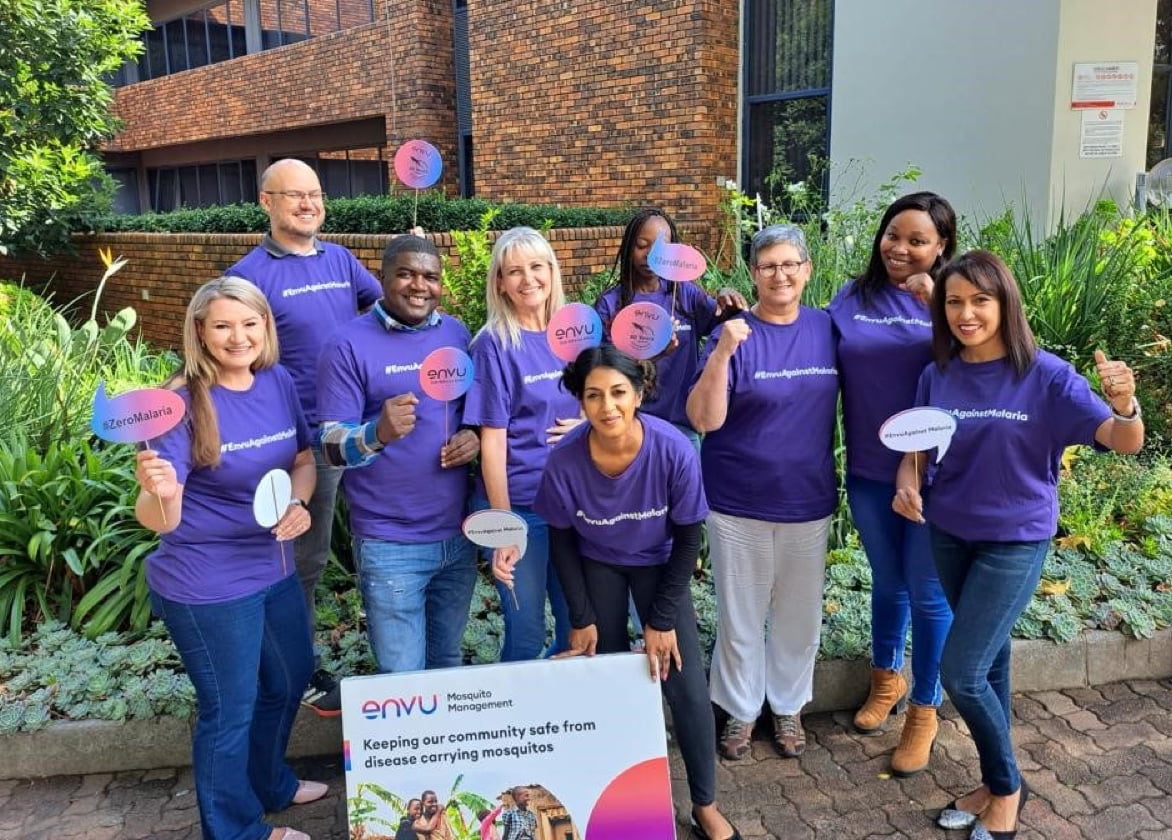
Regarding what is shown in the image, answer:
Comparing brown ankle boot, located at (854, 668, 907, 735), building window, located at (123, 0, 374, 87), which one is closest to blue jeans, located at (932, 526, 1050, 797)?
brown ankle boot, located at (854, 668, 907, 735)

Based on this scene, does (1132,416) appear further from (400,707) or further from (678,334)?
(400,707)

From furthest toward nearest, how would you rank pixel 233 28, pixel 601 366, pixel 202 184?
1. pixel 202 184
2. pixel 233 28
3. pixel 601 366

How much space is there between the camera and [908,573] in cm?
322

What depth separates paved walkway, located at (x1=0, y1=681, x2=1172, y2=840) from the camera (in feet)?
10.1

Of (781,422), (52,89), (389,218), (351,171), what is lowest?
(781,422)

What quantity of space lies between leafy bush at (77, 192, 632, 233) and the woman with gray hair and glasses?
4023 millimetres

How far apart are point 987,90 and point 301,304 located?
7.39m

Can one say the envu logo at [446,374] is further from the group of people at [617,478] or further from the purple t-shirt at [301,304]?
the purple t-shirt at [301,304]

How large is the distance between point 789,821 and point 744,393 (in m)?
1.47

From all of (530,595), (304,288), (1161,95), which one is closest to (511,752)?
(530,595)

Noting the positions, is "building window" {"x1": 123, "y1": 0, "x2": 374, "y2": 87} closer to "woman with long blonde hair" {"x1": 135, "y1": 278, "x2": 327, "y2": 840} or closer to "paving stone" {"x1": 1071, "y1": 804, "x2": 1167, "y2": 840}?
"woman with long blonde hair" {"x1": 135, "y1": 278, "x2": 327, "y2": 840}

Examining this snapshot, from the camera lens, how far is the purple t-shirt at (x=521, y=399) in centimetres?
288

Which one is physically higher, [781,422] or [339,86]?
[339,86]

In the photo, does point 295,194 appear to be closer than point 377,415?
No
